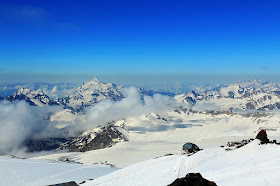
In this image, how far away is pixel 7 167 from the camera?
281 ft

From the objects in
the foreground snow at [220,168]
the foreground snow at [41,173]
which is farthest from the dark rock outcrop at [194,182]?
the foreground snow at [41,173]

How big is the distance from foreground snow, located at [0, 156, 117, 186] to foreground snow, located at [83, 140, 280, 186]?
23.8 metres

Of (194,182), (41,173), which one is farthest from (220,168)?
(41,173)

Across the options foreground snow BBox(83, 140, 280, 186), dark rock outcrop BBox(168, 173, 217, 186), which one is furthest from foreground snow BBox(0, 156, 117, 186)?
dark rock outcrop BBox(168, 173, 217, 186)

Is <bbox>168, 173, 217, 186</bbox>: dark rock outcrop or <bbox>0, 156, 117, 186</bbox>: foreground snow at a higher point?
<bbox>168, 173, 217, 186</bbox>: dark rock outcrop

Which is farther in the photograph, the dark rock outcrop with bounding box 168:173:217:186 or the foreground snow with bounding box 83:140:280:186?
the foreground snow with bounding box 83:140:280:186

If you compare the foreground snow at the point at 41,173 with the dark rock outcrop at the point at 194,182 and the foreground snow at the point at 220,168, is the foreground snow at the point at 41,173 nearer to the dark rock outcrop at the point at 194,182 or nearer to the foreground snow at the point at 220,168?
the foreground snow at the point at 220,168

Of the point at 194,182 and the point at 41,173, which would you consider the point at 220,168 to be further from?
the point at 41,173

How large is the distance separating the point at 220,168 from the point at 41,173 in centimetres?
5659

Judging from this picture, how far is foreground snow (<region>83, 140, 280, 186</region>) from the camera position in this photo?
118 feet

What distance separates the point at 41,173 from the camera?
79188 millimetres

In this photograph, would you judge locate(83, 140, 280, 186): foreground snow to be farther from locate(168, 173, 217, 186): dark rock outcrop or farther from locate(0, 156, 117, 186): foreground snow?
locate(0, 156, 117, 186): foreground snow

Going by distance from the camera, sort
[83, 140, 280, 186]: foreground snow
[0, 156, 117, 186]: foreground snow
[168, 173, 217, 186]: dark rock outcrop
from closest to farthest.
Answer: [168, 173, 217, 186]: dark rock outcrop < [83, 140, 280, 186]: foreground snow < [0, 156, 117, 186]: foreground snow

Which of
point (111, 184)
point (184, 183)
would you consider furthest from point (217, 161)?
point (184, 183)
